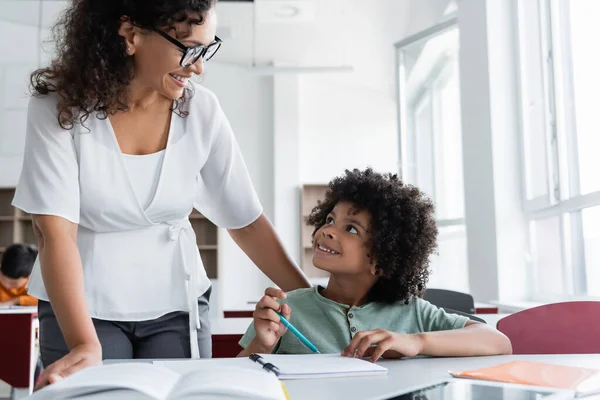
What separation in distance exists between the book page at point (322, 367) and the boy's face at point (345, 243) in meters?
0.39

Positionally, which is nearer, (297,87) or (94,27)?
(94,27)

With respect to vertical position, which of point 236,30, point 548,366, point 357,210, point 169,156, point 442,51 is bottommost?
point 548,366

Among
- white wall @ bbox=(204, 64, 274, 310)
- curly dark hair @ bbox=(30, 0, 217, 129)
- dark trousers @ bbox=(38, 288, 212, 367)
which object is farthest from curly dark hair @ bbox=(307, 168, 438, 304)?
white wall @ bbox=(204, 64, 274, 310)

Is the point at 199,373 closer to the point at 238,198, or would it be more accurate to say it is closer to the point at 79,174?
the point at 79,174

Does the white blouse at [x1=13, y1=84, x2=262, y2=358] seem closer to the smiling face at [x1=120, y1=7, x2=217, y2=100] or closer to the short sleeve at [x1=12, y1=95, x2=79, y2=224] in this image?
the short sleeve at [x1=12, y1=95, x2=79, y2=224]

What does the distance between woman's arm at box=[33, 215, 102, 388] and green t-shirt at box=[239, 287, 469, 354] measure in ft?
1.44

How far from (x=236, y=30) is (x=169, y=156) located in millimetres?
5547

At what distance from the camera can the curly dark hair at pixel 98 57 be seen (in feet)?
4.24

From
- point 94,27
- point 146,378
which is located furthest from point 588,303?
point 94,27

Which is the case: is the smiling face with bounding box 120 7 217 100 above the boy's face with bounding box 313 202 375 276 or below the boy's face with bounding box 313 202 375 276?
above

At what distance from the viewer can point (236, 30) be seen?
21.9 ft

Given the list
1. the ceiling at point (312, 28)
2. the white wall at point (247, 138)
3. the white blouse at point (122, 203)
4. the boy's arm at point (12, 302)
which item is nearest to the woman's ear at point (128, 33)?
the white blouse at point (122, 203)

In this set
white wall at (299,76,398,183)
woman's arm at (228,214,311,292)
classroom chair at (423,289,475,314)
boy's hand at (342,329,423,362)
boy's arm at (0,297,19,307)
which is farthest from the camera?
white wall at (299,76,398,183)

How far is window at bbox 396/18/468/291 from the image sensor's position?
16.8 feet
